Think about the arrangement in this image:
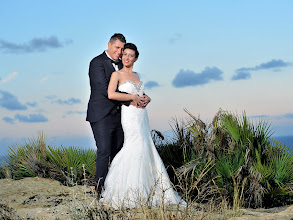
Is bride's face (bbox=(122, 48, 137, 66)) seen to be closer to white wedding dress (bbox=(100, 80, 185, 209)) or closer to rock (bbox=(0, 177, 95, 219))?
white wedding dress (bbox=(100, 80, 185, 209))

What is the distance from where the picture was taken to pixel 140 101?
6941 mm

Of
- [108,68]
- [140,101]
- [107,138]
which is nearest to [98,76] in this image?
[108,68]

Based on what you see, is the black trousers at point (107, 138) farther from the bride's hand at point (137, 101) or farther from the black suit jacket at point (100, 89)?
the bride's hand at point (137, 101)

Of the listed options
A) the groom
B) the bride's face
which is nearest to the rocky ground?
the groom

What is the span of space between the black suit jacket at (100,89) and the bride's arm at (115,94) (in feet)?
1.01

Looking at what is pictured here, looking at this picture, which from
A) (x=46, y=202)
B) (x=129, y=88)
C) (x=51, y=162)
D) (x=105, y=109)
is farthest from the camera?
(x=51, y=162)

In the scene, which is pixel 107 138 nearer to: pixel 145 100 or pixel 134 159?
pixel 134 159

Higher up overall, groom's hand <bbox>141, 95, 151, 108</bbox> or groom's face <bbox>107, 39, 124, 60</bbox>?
groom's face <bbox>107, 39, 124, 60</bbox>

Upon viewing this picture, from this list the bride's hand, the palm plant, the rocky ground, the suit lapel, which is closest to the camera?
the rocky ground

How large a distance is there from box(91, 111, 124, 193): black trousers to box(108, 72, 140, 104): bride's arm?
475 millimetres

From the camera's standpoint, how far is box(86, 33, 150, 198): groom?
23.7 ft

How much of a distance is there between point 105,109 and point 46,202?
209cm

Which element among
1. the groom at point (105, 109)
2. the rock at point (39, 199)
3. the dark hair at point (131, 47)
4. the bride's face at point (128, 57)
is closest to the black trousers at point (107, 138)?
the groom at point (105, 109)

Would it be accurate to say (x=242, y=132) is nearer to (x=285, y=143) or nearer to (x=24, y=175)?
(x=285, y=143)
